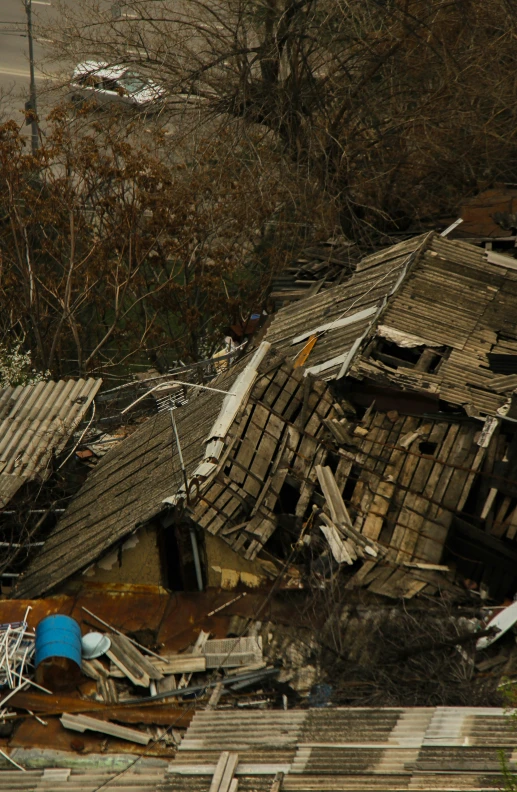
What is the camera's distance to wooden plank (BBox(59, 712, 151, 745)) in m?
9.84

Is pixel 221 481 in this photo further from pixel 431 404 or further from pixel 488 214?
pixel 488 214

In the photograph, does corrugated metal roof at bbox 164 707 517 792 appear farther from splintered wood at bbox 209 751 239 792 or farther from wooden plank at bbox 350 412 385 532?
wooden plank at bbox 350 412 385 532

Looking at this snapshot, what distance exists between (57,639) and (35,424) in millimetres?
5212

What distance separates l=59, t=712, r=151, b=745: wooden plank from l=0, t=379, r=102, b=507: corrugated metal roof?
3959mm

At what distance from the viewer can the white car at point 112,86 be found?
27359 millimetres

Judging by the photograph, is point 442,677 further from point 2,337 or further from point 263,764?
point 2,337

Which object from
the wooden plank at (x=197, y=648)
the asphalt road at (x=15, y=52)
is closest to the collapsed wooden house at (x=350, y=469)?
the wooden plank at (x=197, y=648)

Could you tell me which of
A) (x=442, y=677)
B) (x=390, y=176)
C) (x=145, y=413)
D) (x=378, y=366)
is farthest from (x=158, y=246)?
(x=442, y=677)

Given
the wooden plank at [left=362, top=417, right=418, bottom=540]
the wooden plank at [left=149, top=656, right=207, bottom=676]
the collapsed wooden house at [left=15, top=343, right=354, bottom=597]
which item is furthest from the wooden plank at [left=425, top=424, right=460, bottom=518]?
the wooden plank at [left=149, top=656, right=207, bottom=676]

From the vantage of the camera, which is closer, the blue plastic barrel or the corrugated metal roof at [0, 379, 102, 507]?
the blue plastic barrel

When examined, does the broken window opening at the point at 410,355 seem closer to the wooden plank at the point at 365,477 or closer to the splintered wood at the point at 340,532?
the wooden plank at the point at 365,477

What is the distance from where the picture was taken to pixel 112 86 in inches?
1104

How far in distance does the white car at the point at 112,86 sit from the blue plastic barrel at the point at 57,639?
1798cm

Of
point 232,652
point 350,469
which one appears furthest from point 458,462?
point 232,652
